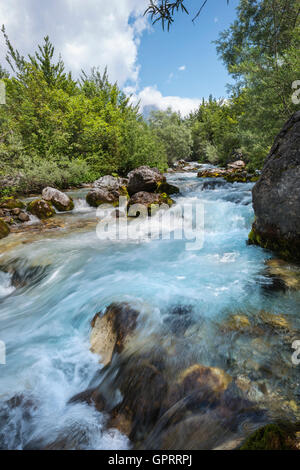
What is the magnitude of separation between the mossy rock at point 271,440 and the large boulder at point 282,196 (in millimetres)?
3289

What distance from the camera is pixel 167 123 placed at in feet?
103

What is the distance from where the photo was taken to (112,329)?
2891 millimetres

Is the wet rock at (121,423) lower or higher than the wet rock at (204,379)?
lower

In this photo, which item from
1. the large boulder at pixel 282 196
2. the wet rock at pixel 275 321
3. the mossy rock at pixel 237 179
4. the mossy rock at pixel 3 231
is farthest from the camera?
the mossy rock at pixel 237 179

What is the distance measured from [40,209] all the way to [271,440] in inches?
393

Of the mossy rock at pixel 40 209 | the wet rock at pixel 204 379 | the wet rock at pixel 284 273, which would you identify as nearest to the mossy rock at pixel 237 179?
the wet rock at pixel 284 273

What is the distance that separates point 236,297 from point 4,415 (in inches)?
125

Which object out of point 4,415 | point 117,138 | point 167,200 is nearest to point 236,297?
point 4,415

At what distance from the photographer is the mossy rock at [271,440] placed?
126 centimetres

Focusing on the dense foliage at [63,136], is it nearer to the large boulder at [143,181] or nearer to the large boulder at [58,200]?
the large boulder at [58,200]

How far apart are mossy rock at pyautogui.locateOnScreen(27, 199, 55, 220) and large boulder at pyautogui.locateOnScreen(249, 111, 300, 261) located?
27.2ft

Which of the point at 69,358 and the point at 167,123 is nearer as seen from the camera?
the point at 69,358

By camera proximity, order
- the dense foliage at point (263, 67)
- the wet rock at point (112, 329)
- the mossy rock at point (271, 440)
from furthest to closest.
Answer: the dense foliage at point (263, 67)
the wet rock at point (112, 329)
the mossy rock at point (271, 440)
